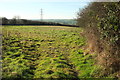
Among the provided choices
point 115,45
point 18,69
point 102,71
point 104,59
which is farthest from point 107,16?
point 18,69

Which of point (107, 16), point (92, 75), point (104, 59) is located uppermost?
point (107, 16)

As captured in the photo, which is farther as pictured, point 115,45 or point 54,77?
point 115,45

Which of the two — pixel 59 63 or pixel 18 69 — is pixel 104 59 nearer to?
pixel 59 63

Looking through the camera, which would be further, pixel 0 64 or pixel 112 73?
pixel 0 64

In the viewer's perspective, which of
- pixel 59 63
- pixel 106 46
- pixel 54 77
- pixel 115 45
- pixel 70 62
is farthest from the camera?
pixel 70 62

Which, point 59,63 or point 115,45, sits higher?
point 115,45

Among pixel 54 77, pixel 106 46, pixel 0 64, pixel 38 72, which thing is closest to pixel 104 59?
pixel 106 46

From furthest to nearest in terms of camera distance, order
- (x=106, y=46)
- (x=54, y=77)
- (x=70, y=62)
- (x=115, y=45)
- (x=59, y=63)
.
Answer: (x=70, y=62) → (x=59, y=63) → (x=106, y=46) → (x=115, y=45) → (x=54, y=77)

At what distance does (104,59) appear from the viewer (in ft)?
32.5

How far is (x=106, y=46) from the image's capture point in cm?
1008

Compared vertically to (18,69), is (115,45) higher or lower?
higher

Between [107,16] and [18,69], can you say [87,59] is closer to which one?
[107,16]

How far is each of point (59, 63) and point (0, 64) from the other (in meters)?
3.93

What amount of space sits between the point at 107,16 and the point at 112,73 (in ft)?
11.3
